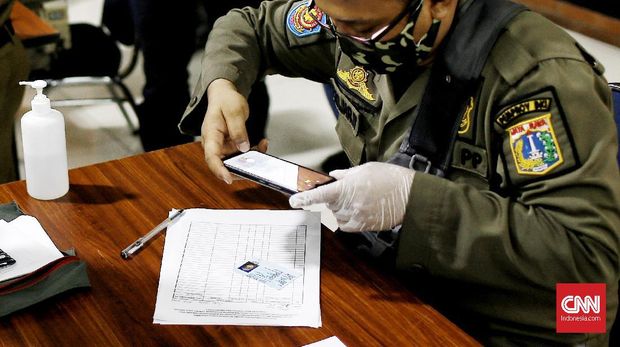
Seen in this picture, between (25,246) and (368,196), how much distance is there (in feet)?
1.71

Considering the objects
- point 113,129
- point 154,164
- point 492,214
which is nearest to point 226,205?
point 154,164

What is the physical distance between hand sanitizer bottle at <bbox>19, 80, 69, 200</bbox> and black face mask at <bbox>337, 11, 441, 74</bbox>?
0.49 metres

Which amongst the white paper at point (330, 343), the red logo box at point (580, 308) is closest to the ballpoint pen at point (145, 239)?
the white paper at point (330, 343)

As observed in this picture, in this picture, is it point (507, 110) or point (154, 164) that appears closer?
point (507, 110)

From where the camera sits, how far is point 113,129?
10.1 ft

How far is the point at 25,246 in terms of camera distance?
107 centimetres

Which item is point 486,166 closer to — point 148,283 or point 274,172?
point 274,172

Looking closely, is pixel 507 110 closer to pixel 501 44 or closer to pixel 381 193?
pixel 501 44

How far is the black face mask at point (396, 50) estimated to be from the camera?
1.09m

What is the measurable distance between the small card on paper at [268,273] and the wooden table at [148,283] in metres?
0.05

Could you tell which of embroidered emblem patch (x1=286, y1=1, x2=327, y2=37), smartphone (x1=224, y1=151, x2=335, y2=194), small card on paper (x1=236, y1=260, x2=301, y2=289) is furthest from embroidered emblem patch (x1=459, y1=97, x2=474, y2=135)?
embroidered emblem patch (x1=286, y1=1, x2=327, y2=37)

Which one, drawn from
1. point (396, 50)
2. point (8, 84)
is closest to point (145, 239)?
point (396, 50)

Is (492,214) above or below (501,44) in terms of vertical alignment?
below

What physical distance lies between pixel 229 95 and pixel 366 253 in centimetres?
42
